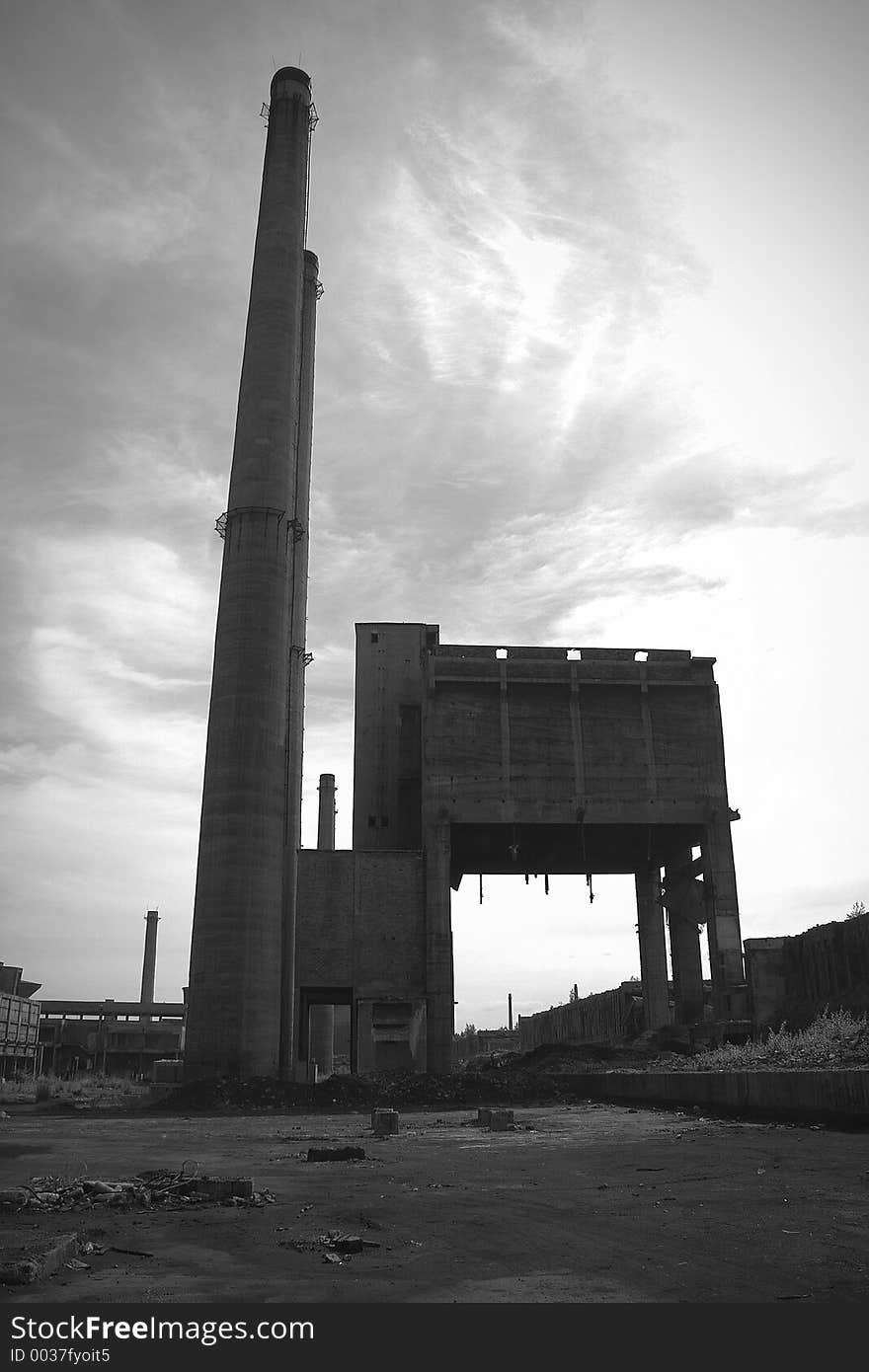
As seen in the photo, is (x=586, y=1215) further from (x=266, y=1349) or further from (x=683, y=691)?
(x=683, y=691)

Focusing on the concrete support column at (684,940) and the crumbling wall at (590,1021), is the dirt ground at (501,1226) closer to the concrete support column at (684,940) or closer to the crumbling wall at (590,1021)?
the concrete support column at (684,940)

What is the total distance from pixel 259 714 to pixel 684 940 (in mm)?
19865

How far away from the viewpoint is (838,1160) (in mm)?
8508

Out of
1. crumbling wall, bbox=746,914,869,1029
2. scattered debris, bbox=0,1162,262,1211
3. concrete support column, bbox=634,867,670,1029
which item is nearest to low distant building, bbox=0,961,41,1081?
concrete support column, bbox=634,867,670,1029

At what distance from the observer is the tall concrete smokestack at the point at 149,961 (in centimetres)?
8344

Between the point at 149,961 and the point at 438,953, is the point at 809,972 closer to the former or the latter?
the point at 438,953

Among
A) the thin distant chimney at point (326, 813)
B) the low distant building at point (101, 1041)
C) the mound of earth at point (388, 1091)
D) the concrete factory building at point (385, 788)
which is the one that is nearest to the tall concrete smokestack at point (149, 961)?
the low distant building at point (101, 1041)

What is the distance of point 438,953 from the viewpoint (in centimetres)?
3288

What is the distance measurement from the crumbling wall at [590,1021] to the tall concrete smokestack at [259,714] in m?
20.3

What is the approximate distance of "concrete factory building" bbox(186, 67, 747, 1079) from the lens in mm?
27391

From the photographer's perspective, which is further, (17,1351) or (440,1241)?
(440,1241)

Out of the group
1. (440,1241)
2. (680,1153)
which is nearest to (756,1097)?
(680,1153)

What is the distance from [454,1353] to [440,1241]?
2161 mm

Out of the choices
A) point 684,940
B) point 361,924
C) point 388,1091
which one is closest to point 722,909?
point 684,940
